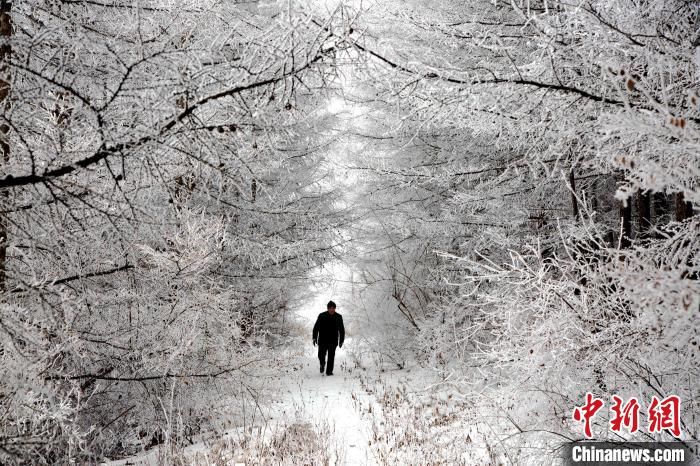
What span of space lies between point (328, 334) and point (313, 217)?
2.91m

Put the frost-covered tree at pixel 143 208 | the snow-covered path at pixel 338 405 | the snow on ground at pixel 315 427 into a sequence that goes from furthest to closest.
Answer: the snow-covered path at pixel 338 405 → the snow on ground at pixel 315 427 → the frost-covered tree at pixel 143 208

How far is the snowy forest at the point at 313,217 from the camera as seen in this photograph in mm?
2174

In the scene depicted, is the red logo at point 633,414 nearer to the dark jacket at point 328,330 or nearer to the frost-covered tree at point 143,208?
the frost-covered tree at point 143,208

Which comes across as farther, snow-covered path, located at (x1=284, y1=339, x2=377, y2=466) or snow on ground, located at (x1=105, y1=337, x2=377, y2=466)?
snow-covered path, located at (x1=284, y1=339, x2=377, y2=466)

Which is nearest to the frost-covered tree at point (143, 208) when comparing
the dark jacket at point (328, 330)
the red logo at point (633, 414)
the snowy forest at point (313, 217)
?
the snowy forest at point (313, 217)

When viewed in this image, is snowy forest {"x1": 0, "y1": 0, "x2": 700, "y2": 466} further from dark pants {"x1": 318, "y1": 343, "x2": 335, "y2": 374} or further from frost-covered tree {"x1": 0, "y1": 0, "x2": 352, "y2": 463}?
dark pants {"x1": 318, "y1": 343, "x2": 335, "y2": 374}

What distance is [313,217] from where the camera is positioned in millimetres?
9984

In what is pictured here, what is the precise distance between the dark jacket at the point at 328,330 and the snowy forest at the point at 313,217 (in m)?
1.15

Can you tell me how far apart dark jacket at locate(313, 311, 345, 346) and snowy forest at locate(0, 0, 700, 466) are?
3.78 feet

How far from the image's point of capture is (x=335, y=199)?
1115cm

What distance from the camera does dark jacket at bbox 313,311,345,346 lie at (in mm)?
11109

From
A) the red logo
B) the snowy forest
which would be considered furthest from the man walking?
the red logo

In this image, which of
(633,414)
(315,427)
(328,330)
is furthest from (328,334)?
(633,414)

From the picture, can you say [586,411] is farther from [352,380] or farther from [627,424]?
[352,380]
